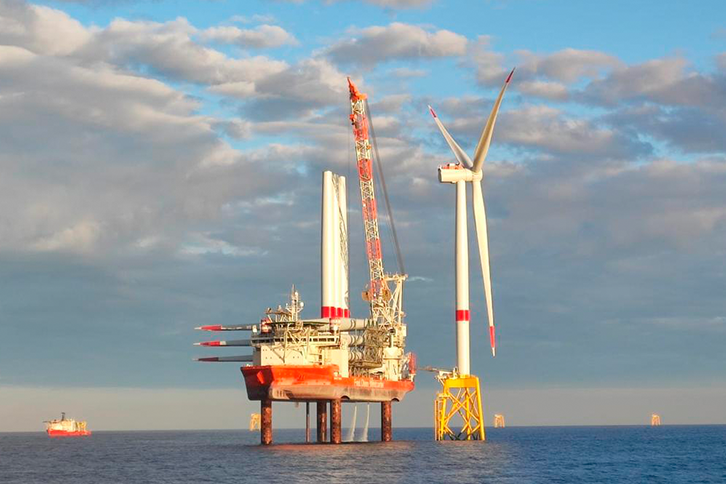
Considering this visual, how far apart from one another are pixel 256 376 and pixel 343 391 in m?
11.0

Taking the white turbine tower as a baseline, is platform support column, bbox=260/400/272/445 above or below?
below

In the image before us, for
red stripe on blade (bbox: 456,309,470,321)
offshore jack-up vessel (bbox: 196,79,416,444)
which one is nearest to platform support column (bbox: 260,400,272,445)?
offshore jack-up vessel (bbox: 196,79,416,444)

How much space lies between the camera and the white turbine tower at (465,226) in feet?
449

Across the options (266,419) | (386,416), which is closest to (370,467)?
(266,419)

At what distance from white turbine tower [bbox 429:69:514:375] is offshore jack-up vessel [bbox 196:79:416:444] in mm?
11111

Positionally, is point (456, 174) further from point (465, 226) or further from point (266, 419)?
point (266, 419)

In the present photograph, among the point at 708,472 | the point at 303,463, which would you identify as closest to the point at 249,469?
the point at 303,463

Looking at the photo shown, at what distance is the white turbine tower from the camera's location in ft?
449

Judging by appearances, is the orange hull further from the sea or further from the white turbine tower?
the white turbine tower

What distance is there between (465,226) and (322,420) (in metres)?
33.1

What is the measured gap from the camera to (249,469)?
98.2 metres

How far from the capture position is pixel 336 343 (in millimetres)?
122312

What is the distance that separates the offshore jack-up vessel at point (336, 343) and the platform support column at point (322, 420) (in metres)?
0.17

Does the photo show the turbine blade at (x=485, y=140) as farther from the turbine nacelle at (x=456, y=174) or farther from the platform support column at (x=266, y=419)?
the platform support column at (x=266, y=419)
